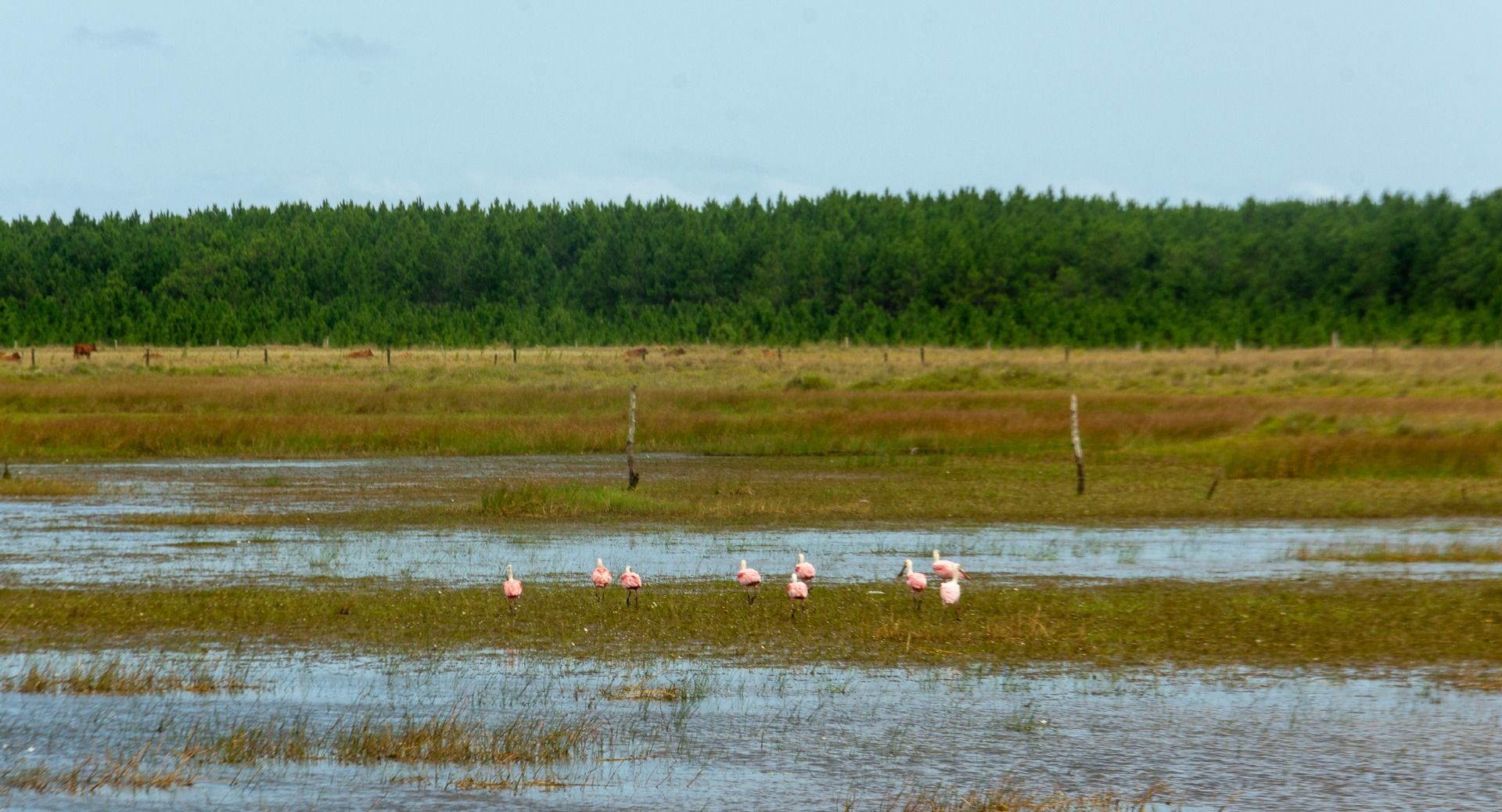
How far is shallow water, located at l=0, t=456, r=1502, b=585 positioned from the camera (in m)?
20.2

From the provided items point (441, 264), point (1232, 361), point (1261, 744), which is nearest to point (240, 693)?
point (1261, 744)

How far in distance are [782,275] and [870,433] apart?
11067 centimetres

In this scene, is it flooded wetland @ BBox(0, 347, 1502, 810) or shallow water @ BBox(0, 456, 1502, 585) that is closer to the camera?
flooded wetland @ BBox(0, 347, 1502, 810)

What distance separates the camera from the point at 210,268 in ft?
536

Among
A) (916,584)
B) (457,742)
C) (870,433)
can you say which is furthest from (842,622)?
(870,433)

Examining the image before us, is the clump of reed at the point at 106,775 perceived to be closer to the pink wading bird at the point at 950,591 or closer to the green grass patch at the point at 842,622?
the green grass patch at the point at 842,622

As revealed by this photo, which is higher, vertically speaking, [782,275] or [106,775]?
[782,275]

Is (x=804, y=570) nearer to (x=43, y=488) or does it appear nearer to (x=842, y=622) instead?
(x=842, y=622)

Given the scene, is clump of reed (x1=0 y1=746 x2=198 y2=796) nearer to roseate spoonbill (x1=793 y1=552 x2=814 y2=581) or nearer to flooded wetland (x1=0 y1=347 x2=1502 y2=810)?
flooded wetland (x1=0 y1=347 x2=1502 y2=810)

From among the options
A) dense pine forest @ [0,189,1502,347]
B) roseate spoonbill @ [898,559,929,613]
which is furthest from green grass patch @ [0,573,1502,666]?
dense pine forest @ [0,189,1502,347]

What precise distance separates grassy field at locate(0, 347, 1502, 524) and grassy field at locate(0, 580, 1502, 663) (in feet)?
27.4

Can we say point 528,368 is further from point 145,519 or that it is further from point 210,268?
point 210,268

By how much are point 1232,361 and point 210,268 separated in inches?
4674

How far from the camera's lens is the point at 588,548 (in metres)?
22.9
